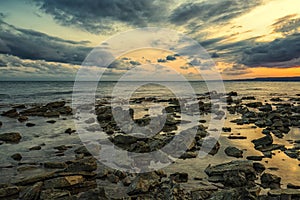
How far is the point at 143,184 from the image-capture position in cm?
916

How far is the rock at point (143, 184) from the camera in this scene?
8940 mm

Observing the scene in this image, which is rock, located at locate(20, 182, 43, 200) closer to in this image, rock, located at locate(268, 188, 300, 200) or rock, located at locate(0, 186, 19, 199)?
rock, located at locate(0, 186, 19, 199)

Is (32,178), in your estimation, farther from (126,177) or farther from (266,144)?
(266,144)

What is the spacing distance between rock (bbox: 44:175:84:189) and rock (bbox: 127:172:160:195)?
2130mm

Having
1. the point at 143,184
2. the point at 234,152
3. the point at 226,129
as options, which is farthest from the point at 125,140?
the point at 226,129

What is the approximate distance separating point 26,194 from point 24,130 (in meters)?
13.9

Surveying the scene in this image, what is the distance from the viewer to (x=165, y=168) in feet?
38.0

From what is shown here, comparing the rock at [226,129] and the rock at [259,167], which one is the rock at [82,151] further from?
the rock at [226,129]

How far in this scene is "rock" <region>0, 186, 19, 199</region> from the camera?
27.9 feet

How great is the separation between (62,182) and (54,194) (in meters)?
0.94

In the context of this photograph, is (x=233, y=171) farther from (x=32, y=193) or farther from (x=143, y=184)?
(x=32, y=193)

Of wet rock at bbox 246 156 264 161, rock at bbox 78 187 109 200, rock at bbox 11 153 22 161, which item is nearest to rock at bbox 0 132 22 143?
rock at bbox 11 153 22 161

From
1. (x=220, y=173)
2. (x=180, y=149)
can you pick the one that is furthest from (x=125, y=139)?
(x=220, y=173)

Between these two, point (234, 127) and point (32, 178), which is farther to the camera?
point (234, 127)
